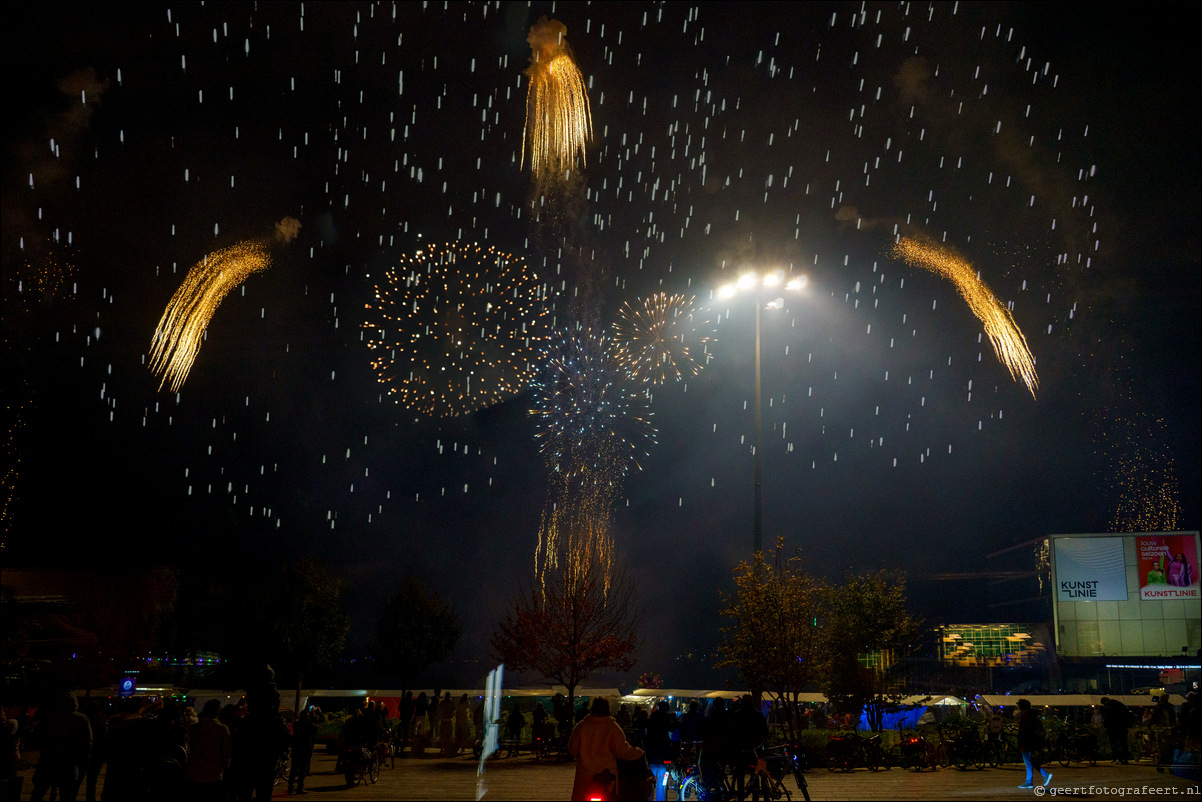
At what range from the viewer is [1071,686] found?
201 ft

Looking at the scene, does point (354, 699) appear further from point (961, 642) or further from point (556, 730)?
point (961, 642)

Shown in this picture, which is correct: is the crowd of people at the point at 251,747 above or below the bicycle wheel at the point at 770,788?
above

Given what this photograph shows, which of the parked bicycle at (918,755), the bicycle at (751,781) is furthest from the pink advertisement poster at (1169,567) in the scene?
the bicycle at (751,781)

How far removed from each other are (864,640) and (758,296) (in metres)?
12.8

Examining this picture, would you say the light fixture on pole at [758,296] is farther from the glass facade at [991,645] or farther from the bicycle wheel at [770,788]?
the glass facade at [991,645]

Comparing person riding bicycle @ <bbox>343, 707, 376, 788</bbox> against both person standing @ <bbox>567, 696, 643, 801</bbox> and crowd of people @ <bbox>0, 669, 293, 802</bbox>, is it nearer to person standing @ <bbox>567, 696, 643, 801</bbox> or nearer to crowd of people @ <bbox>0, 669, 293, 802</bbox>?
crowd of people @ <bbox>0, 669, 293, 802</bbox>

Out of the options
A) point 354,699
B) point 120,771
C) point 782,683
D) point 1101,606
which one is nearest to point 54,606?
point 354,699

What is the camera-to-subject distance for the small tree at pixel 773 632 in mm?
23516

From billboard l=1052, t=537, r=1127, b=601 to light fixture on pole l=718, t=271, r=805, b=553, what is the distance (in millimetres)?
40261

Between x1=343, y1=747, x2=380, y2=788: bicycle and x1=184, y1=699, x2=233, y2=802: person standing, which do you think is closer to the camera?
x1=184, y1=699, x2=233, y2=802: person standing

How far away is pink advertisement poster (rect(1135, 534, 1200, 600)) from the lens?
5269cm

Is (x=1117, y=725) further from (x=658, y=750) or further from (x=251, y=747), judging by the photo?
(x=251, y=747)

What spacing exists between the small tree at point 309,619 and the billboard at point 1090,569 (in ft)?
139

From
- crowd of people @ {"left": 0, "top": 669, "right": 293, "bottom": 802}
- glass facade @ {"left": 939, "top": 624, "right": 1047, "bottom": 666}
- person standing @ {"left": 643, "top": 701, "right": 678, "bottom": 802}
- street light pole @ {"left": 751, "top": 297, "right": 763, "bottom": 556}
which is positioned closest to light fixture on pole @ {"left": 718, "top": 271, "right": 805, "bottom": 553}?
street light pole @ {"left": 751, "top": 297, "right": 763, "bottom": 556}
